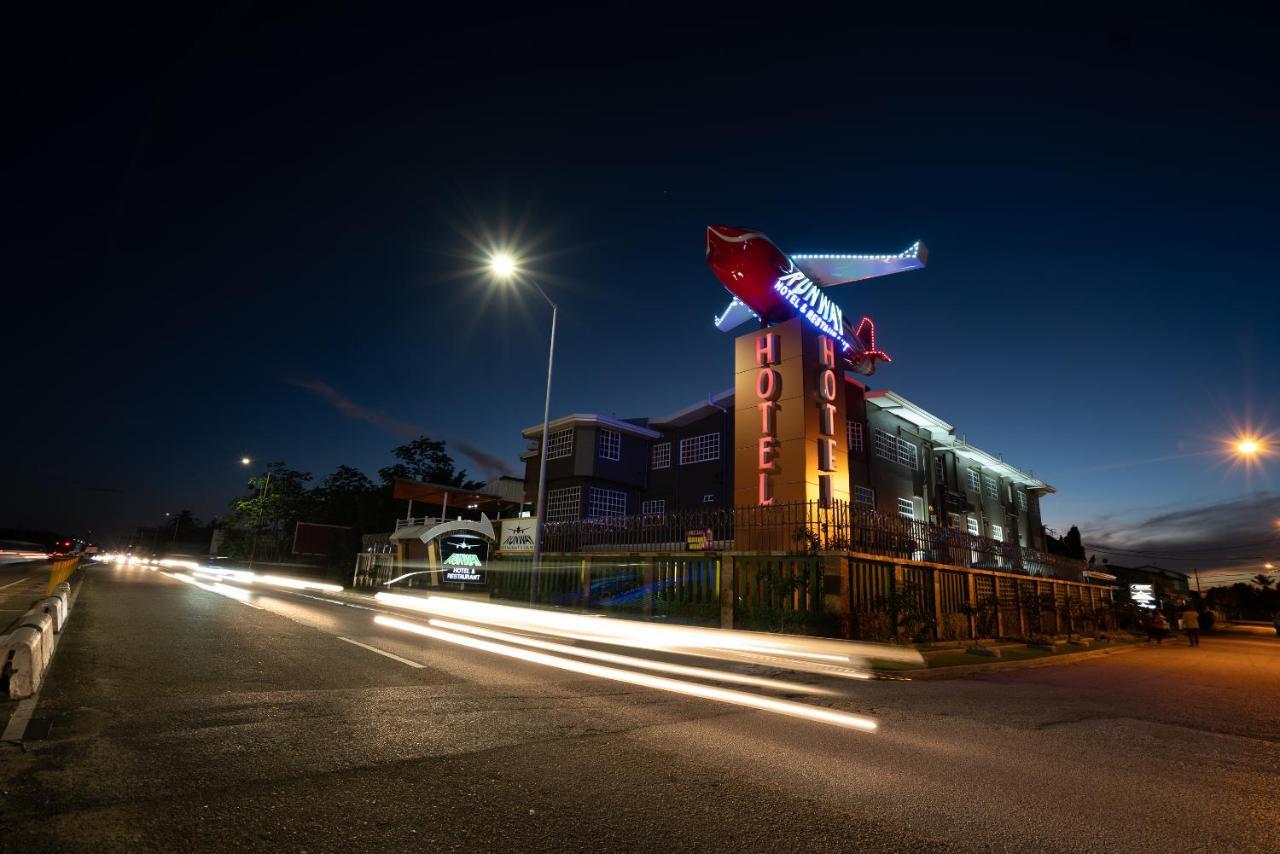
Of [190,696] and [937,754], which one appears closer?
[937,754]

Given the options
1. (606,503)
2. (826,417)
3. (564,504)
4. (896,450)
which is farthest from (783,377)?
(564,504)

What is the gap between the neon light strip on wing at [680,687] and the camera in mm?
6605

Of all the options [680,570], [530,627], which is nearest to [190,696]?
[530,627]

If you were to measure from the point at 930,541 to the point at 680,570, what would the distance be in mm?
7339

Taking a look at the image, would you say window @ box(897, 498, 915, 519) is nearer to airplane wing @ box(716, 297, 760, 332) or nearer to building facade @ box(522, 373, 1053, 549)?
building facade @ box(522, 373, 1053, 549)

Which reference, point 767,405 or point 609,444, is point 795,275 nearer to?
point 767,405

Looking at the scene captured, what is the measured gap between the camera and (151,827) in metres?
3.12

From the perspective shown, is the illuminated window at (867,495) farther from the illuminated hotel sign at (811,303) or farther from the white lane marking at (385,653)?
the white lane marking at (385,653)

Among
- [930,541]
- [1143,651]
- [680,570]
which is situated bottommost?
[1143,651]

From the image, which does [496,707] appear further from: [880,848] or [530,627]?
[530,627]

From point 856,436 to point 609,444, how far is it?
41.8ft

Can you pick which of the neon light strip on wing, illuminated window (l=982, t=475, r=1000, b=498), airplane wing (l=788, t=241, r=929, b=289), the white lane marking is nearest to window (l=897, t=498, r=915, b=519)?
illuminated window (l=982, t=475, r=1000, b=498)

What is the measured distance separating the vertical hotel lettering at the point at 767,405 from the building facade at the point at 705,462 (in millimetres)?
9477

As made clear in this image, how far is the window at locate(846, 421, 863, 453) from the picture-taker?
2784cm
